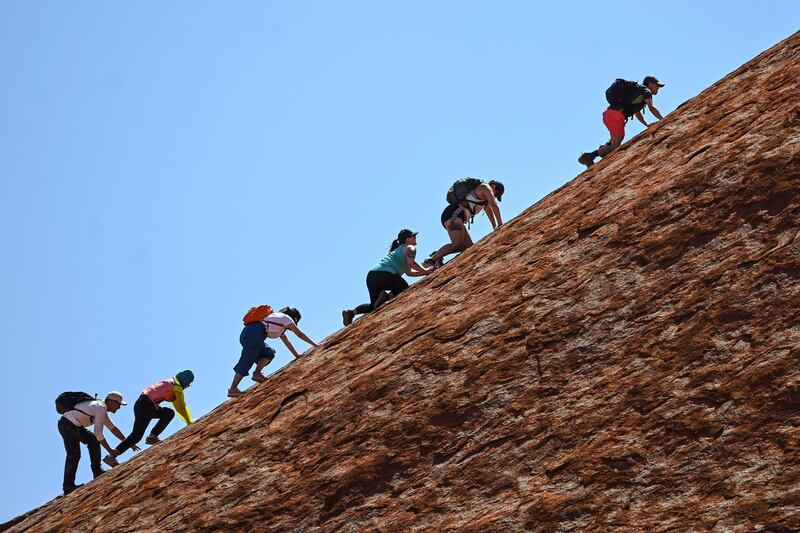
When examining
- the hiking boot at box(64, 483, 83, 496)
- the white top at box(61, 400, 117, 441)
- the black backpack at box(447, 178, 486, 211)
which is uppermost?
the black backpack at box(447, 178, 486, 211)

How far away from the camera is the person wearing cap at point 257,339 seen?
18.5 metres

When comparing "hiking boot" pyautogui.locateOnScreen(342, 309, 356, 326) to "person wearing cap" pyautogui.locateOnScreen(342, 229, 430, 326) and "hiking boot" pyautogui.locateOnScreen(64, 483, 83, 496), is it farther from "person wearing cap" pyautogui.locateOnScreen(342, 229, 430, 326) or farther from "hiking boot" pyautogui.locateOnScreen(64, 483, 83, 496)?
"hiking boot" pyautogui.locateOnScreen(64, 483, 83, 496)

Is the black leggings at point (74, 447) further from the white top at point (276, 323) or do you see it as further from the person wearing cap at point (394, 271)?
the person wearing cap at point (394, 271)

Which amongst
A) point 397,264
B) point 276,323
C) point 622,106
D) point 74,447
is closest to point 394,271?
point 397,264

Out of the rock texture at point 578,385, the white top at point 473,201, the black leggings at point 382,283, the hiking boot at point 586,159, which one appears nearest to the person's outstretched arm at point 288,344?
the rock texture at point 578,385

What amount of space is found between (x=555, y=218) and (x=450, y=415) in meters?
4.47

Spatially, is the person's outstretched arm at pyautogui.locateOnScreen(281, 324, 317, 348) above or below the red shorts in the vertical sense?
below

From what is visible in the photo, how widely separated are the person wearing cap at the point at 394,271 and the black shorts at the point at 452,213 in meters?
0.81

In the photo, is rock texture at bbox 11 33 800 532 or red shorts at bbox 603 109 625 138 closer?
rock texture at bbox 11 33 800 532

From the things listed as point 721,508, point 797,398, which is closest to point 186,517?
point 721,508

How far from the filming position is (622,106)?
64.0 ft

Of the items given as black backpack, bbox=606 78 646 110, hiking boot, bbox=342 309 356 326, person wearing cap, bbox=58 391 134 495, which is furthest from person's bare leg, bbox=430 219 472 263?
person wearing cap, bbox=58 391 134 495

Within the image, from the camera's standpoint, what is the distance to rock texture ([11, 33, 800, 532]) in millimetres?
11445

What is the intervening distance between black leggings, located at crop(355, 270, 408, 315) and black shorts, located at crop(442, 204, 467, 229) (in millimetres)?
1586
